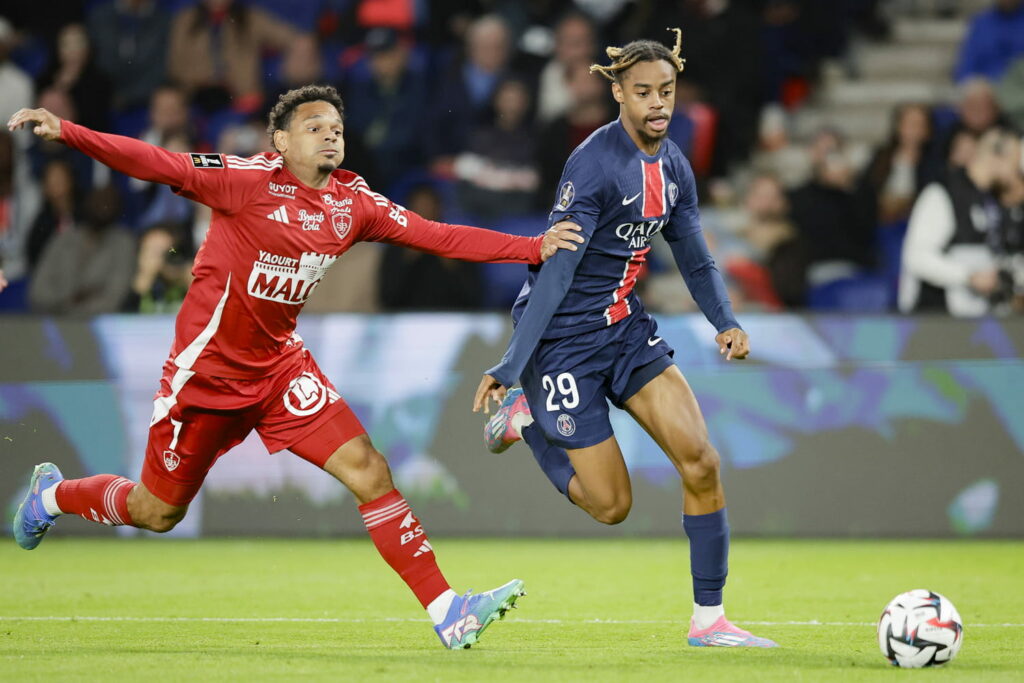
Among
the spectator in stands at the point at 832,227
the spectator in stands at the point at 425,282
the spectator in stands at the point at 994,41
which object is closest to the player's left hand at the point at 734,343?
the spectator in stands at the point at 425,282

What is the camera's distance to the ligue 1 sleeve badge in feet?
20.6

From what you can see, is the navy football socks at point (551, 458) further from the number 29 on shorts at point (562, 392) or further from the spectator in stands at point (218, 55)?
the spectator in stands at point (218, 55)

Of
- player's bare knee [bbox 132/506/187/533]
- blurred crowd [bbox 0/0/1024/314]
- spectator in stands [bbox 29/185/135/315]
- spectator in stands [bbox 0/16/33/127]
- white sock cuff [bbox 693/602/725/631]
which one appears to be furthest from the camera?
spectator in stands [bbox 0/16/33/127]

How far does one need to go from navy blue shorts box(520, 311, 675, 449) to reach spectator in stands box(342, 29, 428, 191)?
21.5ft

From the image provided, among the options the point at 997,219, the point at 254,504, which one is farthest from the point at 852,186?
the point at 254,504

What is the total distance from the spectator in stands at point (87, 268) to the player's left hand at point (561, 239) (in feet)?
20.0

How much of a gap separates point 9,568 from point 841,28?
914cm

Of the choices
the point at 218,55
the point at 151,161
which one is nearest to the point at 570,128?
the point at 218,55

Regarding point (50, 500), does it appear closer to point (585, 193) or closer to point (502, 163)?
point (585, 193)

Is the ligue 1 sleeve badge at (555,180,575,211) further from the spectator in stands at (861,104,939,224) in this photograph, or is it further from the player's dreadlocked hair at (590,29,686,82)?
the spectator in stands at (861,104,939,224)

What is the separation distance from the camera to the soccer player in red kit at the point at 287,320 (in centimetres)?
607

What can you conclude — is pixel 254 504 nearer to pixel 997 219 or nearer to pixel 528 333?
pixel 528 333

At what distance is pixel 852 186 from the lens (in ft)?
41.0

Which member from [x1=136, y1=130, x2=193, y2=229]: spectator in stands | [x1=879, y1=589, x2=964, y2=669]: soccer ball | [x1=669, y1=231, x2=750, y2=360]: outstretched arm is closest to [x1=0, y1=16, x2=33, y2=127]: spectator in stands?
[x1=136, y1=130, x2=193, y2=229]: spectator in stands
